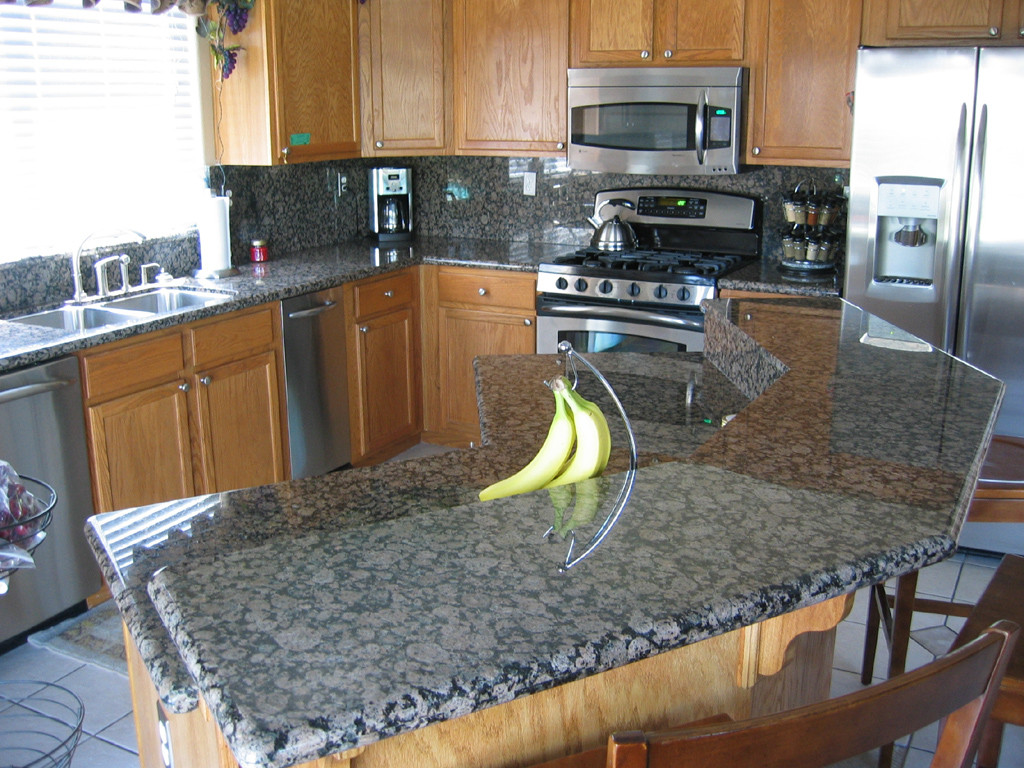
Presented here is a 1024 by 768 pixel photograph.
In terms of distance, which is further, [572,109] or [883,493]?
[572,109]

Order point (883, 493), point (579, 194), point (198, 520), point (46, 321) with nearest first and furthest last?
point (883, 493), point (198, 520), point (46, 321), point (579, 194)

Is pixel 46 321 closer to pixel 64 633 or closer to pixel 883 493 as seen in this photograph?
pixel 64 633

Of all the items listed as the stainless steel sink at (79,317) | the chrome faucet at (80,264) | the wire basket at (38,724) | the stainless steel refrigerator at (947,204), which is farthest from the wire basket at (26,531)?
the stainless steel refrigerator at (947,204)

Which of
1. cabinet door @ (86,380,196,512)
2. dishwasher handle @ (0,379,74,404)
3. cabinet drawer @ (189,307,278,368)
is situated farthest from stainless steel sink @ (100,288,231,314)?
dishwasher handle @ (0,379,74,404)

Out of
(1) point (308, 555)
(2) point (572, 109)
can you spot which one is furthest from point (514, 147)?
(1) point (308, 555)

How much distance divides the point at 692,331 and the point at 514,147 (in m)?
1.20

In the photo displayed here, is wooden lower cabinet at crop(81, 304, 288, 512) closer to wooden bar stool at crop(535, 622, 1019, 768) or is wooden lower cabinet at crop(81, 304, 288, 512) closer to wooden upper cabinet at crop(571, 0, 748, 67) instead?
wooden upper cabinet at crop(571, 0, 748, 67)

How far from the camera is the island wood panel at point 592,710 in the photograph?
1.18 meters

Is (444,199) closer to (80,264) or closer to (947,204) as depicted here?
(80,264)

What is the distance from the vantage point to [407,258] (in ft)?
14.4

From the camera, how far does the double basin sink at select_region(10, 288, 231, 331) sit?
332cm

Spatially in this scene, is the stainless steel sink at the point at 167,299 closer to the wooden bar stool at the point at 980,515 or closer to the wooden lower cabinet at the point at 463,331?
the wooden lower cabinet at the point at 463,331

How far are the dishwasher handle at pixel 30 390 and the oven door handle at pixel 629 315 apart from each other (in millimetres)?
1953

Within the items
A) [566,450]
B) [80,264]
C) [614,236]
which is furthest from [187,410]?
[566,450]
